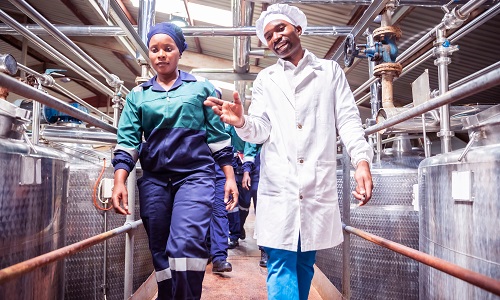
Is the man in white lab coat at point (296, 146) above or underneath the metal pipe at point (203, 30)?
underneath

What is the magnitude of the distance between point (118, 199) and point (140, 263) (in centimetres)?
136

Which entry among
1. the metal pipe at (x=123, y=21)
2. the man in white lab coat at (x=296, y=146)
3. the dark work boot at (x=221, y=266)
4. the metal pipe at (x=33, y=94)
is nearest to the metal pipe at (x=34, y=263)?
the metal pipe at (x=33, y=94)

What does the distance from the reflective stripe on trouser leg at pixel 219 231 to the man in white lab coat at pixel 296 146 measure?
174 cm

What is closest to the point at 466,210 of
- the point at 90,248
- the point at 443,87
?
the point at 443,87

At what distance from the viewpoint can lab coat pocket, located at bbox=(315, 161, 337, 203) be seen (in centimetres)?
163

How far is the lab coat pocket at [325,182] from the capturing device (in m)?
1.63

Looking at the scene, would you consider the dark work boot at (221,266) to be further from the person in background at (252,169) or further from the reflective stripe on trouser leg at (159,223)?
the reflective stripe on trouser leg at (159,223)

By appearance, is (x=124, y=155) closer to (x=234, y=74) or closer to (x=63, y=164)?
(x=63, y=164)

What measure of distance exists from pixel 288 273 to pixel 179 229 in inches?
19.8

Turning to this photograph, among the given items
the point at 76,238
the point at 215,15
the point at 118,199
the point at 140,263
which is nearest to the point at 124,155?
the point at 118,199

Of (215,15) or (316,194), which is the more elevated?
(215,15)

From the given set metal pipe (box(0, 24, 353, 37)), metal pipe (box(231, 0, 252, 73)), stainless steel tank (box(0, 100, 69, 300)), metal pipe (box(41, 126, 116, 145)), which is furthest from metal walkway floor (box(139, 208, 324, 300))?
metal pipe (box(231, 0, 252, 73))

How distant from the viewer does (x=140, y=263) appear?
287 cm

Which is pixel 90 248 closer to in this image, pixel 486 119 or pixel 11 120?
pixel 11 120
